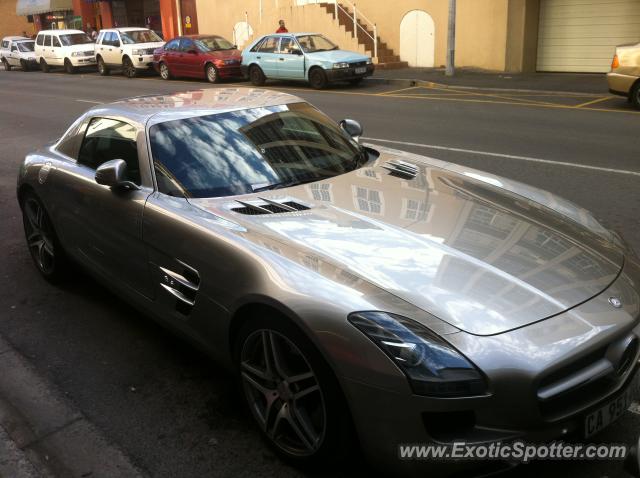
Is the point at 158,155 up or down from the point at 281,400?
up

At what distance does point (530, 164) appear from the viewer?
26.3ft

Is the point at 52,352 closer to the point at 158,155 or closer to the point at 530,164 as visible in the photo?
the point at 158,155

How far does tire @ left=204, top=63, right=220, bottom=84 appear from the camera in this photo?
69.1 feet

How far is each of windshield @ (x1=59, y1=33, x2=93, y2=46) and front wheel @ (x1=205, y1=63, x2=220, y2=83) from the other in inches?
451

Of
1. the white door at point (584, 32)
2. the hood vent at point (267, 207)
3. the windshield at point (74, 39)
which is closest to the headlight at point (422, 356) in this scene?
the hood vent at point (267, 207)

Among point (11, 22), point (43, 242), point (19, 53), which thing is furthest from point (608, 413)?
point (11, 22)

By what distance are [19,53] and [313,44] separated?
69.1 ft

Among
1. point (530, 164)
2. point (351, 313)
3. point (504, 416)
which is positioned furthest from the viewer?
point (530, 164)

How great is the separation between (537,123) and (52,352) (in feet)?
30.3

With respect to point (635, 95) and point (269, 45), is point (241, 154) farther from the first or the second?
point (269, 45)

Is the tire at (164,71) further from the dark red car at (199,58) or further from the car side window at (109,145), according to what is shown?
the car side window at (109,145)

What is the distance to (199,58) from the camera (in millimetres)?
21391

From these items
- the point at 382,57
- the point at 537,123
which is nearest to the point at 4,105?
the point at 382,57

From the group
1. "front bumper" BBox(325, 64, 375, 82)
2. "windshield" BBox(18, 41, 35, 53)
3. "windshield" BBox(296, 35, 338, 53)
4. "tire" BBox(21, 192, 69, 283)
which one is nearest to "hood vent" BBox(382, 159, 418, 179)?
"tire" BBox(21, 192, 69, 283)
